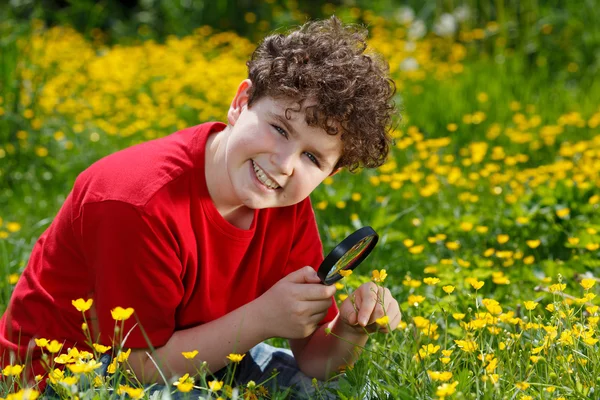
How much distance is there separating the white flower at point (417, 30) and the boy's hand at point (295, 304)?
193 inches

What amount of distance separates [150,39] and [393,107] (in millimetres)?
5310

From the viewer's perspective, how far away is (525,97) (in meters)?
4.82

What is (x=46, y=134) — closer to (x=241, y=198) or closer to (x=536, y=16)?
(x=241, y=198)

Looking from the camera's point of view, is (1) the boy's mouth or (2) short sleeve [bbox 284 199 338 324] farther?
(2) short sleeve [bbox 284 199 338 324]

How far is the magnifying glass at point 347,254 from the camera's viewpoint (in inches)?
71.0

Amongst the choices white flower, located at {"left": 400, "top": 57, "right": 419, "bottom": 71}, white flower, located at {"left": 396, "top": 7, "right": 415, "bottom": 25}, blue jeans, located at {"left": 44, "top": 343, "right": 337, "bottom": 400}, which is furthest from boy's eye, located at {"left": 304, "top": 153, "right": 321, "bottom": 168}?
white flower, located at {"left": 396, "top": 7, "right": 415, "bottom": 25}

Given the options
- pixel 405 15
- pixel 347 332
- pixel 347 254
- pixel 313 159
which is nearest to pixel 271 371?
pixel 347 332

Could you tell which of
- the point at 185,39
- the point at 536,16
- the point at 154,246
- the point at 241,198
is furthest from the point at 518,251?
the point at 185,39

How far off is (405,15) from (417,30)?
33 centimetres

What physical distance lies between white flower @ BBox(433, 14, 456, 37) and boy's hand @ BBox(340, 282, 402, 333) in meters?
4.74

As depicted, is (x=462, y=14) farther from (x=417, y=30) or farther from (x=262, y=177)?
(x=262, y=177)

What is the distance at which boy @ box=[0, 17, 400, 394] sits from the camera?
6.14 feet

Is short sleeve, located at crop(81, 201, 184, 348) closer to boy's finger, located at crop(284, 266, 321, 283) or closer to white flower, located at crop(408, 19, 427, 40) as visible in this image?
boy's finger, located at crop(284, 266, 321, 283)

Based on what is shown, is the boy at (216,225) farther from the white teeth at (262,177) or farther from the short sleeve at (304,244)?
the short sleeve at (304,244)
